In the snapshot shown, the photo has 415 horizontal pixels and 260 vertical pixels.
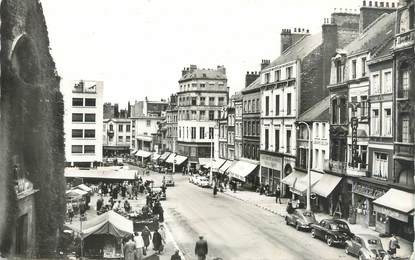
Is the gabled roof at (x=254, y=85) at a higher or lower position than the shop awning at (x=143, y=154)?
higher

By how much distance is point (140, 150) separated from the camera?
77188 millimetres

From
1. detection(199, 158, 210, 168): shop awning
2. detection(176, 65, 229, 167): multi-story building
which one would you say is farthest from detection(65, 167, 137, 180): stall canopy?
detection(199, 158, 210, 168): shop awning

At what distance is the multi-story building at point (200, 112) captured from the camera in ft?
175

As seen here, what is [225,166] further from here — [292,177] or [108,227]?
[108,227]

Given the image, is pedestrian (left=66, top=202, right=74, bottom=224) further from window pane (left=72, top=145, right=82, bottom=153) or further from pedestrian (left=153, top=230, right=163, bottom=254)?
pedestrian (left=153, top=230, right=163, bottom=254)

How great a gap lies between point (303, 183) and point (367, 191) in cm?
914

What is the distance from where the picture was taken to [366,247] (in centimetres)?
2197

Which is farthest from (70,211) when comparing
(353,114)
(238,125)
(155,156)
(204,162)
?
(155,156)

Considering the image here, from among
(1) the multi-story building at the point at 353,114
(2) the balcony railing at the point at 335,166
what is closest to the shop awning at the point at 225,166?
(2) the balcony railing at the point at 335,166

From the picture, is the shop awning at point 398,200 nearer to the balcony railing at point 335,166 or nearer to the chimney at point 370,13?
the balcony railing at point 335,166

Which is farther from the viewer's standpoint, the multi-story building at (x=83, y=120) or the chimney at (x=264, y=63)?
the chimney at (x=264, y=63)

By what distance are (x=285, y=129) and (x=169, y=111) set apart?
3552 centimetres

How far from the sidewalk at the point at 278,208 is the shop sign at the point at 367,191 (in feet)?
6.33

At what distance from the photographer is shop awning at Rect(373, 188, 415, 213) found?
2391 cm
